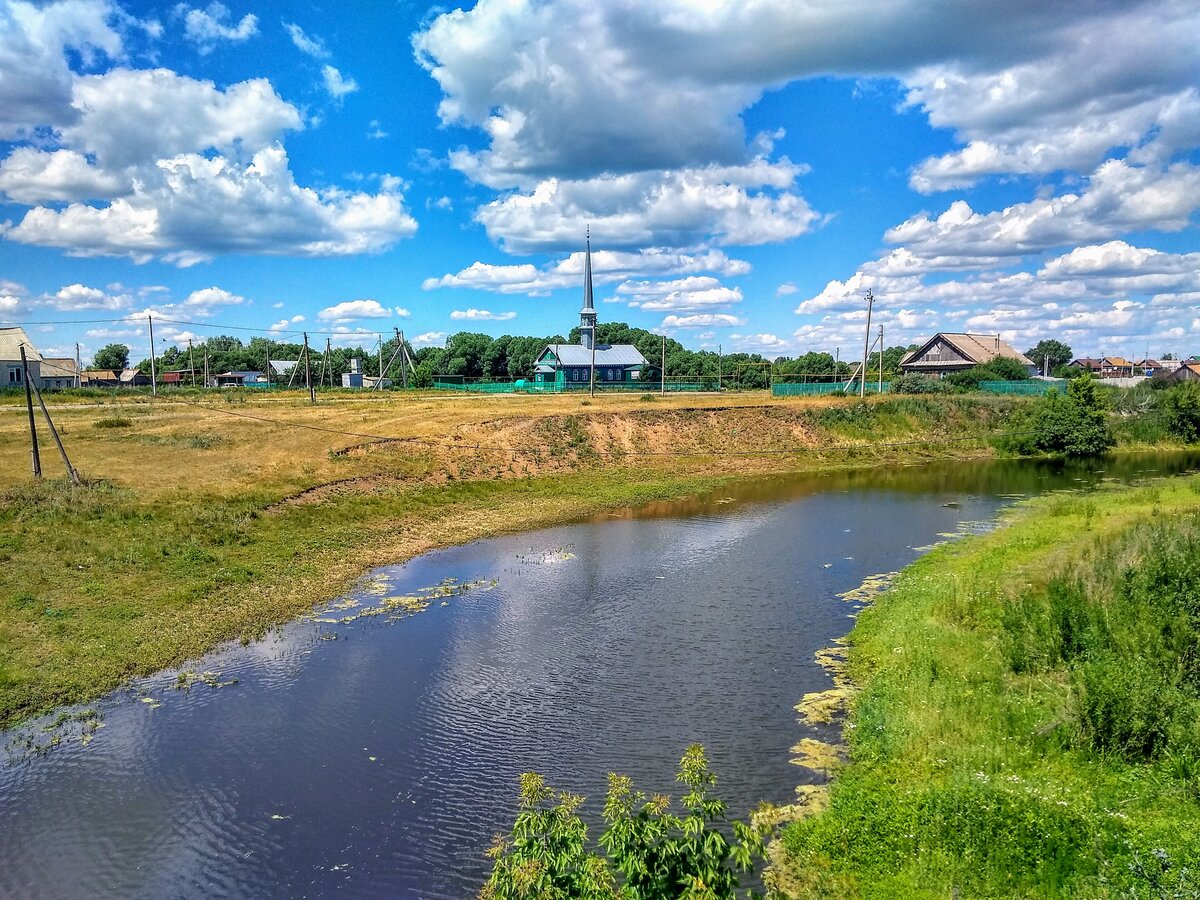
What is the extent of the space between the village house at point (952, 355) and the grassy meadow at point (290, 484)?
3003cm

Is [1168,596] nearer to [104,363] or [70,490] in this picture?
[70,490]

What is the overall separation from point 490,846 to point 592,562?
16416mm

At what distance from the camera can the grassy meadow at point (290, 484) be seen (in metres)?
19.3

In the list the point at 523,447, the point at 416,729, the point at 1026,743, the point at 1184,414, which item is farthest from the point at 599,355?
the point at 1026,743

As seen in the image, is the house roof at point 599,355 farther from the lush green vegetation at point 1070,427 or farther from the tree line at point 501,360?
the lush green vegetation at point 1070,427

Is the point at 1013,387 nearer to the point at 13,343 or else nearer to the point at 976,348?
the point at 976,348

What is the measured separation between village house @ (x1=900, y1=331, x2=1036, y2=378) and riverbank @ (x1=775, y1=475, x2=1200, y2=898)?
8809 cm

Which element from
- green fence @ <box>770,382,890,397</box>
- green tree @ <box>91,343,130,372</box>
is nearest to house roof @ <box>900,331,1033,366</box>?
green fence @ <box>770,382,890,397</box>

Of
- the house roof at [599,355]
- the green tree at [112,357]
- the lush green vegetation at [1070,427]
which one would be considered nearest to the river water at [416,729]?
the lush green vegetation at [1070,427]

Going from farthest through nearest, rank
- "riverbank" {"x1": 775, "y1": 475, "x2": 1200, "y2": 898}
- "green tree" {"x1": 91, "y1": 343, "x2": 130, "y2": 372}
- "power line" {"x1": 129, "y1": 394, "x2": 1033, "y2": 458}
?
"green tree" {"x1": 91, "y1": 343, "x2": 130, "y2": 372}
"power line" {"x1": 129, "y1": 394, "x2": 1033, "y2": 458}
"riverbank" {"x1": 775, "y1": 475, "x2": 1200, "y2": 898}

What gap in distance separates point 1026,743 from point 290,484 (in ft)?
99.2

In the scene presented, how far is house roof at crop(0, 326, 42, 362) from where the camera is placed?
85.0 metres

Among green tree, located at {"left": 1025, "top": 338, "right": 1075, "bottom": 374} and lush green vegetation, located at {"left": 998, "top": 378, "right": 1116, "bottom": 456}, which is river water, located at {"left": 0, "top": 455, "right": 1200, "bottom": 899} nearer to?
lush green vegetation, located at {"left": 998, "top": 378, "right": 1116, "bottom": 456}

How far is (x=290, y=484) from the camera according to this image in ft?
111
